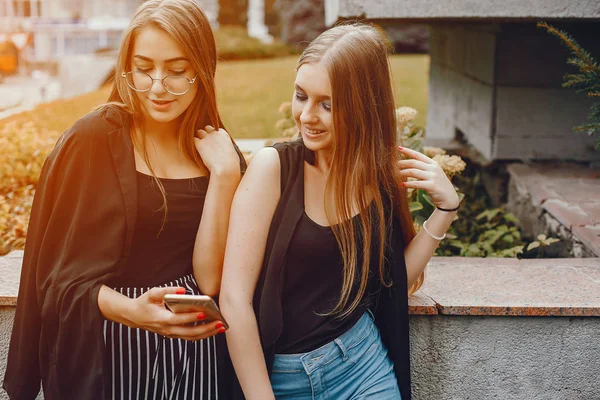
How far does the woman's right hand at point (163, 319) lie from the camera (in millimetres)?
1989

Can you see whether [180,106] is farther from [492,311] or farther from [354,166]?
[492,311]

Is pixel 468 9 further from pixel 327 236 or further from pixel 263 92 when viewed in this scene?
pixel 263 92

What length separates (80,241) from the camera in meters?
2.15

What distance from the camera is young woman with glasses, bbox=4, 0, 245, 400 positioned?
214 cm

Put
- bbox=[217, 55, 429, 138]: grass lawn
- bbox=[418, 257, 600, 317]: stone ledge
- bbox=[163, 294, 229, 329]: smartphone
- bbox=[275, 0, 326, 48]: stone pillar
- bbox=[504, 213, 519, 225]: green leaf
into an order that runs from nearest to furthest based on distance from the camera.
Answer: bbox=[163, 294, 229, 329]: smartphone → bbox=[418, 257, 600, 317]: stone ledge → bbox=[504, 213, 519, 225]: green leaf → bbox=[217, 55, 429, 138]: grass lawn → bbox=[275, 0, 326, 48]: stone pillar

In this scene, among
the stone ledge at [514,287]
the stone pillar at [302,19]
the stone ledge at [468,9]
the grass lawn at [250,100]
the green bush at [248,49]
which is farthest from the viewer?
the green bush at [248,49]

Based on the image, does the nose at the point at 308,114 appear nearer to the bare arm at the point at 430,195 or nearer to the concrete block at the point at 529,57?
the bare arm at the point at 430,195

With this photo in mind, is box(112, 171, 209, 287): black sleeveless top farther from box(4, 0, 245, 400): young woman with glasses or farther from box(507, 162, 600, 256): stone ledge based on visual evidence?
box(507, 162, 600, 256): stone ledge

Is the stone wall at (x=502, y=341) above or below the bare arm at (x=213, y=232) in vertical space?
below

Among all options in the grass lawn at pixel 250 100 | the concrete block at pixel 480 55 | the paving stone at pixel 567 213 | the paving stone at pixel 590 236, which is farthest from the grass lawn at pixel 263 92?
the paving stone at pixel 590 236

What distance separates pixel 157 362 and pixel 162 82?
2.89ft

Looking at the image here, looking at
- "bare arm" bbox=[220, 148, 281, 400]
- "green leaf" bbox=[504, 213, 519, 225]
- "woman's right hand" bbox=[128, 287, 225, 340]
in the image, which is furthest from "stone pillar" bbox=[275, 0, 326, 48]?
"woman's right hand" bbox=[128, 287, 225, 340]

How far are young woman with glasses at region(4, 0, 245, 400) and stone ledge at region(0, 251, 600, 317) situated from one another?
734mm

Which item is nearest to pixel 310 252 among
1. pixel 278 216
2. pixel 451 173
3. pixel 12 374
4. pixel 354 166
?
pixel 278 216
